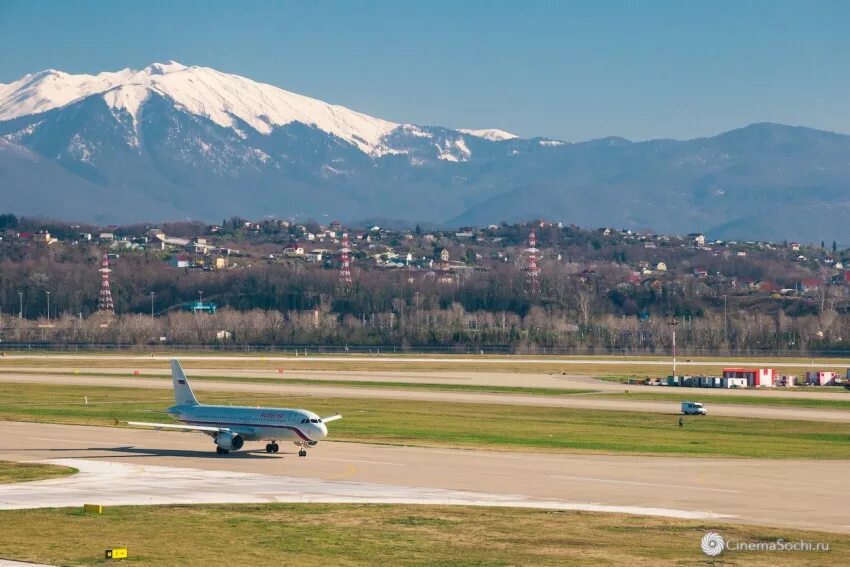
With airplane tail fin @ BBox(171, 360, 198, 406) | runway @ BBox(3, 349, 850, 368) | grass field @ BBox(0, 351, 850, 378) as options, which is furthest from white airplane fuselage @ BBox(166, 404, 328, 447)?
runway @ BBox(3, 349, 850, 368)

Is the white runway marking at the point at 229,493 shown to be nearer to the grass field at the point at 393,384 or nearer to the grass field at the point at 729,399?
the grass field at the point at 729,399

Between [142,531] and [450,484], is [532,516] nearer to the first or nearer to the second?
[450,484]

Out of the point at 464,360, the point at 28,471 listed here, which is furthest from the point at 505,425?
the point at 464,360

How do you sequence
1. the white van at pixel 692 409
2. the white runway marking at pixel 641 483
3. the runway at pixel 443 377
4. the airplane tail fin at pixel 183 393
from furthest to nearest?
the runway at pixel 443 377, the white van at pixel 692 409, the airplane tail fin at pixel 183 393, the white runway marking at pixel 641 483

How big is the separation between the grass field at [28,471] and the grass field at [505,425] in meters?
15.6

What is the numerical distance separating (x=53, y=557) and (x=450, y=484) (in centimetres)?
2398

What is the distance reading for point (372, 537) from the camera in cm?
5412

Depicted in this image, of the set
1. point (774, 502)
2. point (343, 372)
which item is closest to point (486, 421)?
point (774, 502)

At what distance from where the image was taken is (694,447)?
86125 mm

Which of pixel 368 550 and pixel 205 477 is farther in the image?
pixel 205 477

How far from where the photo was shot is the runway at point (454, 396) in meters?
113

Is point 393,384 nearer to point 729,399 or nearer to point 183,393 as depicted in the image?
point 729,399

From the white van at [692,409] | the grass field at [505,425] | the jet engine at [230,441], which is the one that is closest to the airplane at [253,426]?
the jet engine at [230,441]

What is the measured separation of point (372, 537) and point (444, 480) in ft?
52.1
